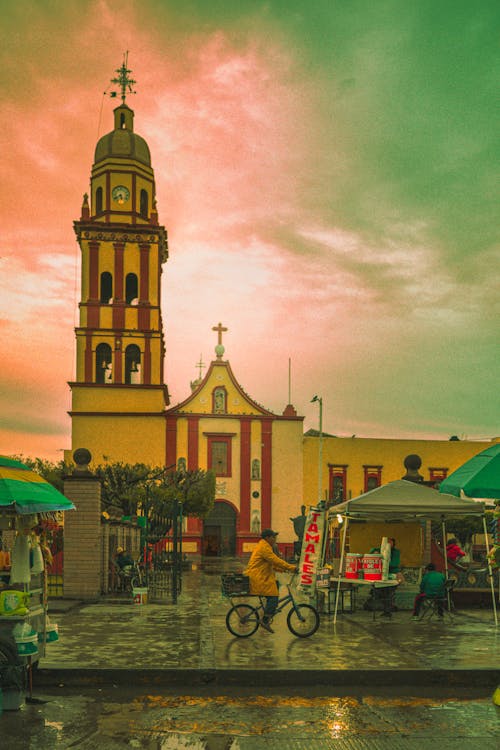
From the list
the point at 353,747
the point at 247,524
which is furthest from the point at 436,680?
the point at 247,524

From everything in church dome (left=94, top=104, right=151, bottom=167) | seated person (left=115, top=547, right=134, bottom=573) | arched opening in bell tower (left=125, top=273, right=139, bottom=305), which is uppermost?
church dome (left=94, top=104, right=151, bottom=167)

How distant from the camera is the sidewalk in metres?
10.3

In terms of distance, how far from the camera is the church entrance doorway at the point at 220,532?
54094mm

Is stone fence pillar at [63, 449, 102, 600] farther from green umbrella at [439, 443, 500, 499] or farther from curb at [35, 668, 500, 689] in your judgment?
green umbrella at [439, 443, 500, 499]

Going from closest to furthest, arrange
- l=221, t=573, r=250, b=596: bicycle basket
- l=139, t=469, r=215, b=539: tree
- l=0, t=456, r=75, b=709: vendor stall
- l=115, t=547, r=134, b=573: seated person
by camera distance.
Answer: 1. l=0, t=456, r=75, b=709: vendor stall
2. l=221, t=573, r=250, b=596: bicycle basket
3. l=115, t=547, r=134, b=573: seated person
4. l=139, t=469, r=215, b=539: tree

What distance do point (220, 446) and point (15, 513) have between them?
45874 mm

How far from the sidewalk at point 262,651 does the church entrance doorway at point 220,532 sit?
37.3 metres

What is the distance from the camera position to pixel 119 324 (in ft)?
174

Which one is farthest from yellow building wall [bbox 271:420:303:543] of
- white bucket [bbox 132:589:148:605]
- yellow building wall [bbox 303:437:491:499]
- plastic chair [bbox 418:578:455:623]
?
plastic chair [bbox 418:578:455:623]

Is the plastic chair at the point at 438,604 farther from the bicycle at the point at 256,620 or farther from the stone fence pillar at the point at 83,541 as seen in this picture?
the stone fence pillar at the point at 83,541

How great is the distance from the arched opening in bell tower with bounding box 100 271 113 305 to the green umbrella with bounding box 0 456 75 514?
148 ft

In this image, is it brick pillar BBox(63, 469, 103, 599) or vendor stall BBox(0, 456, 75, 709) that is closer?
vendor stall BBox(0, 456, 75, 709)

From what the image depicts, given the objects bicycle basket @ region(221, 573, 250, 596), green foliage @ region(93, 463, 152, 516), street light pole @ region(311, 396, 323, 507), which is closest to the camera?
bicycle basket @ region(221, 573, 250, 596)

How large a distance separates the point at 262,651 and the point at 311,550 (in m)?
4.41
